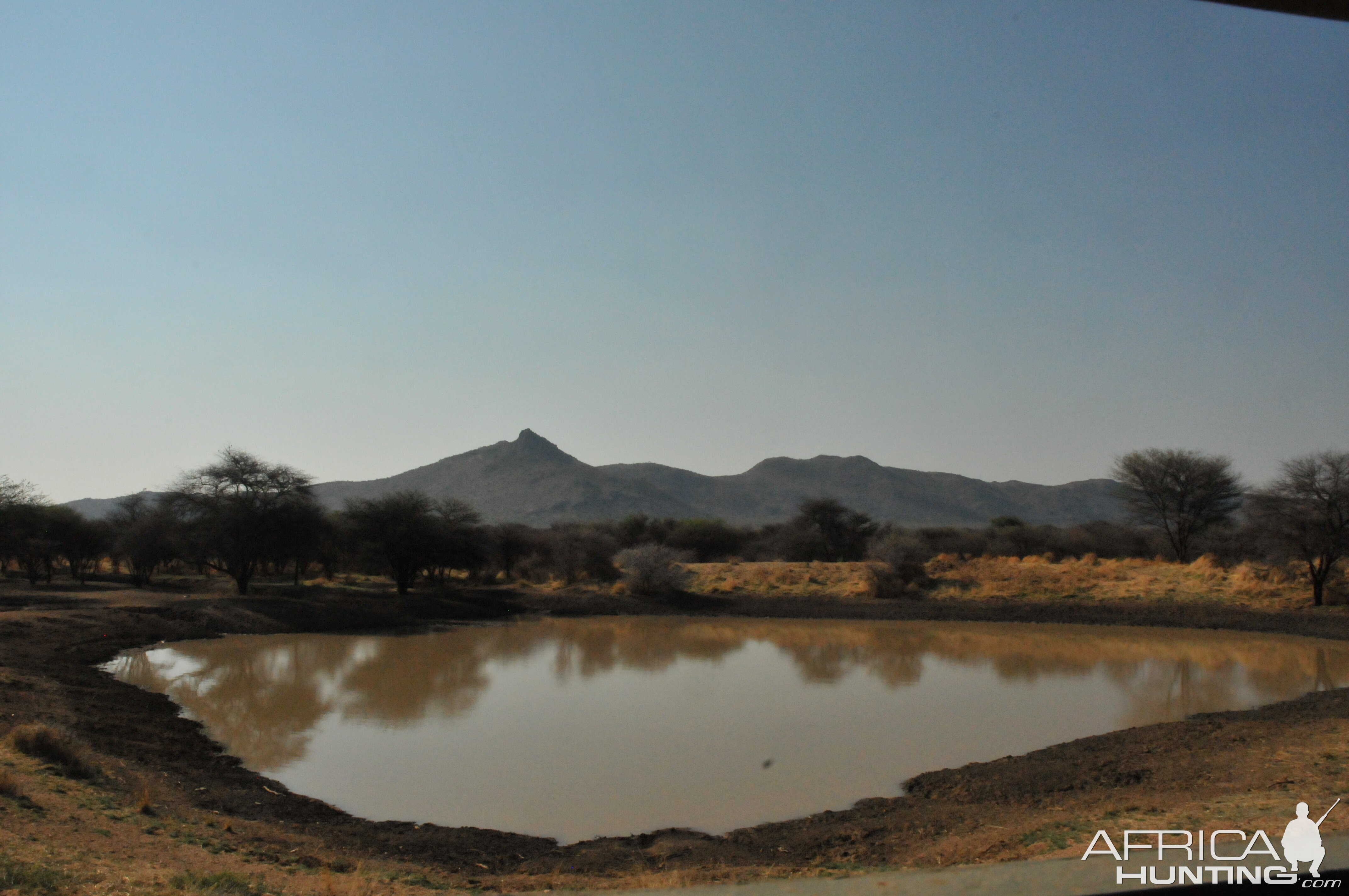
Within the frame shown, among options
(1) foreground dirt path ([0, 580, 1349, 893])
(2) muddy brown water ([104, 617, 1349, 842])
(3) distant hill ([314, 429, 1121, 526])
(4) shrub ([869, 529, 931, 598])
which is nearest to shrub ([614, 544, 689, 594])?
(4) shrub ([869, 529, 931, 598])

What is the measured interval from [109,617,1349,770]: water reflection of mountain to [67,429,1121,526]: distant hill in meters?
89.5

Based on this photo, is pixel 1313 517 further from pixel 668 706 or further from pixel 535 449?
pixel 535 449

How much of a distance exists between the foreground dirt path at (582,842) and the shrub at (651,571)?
956 inches

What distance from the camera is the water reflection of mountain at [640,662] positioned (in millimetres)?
15141

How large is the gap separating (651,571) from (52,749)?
1184 inches

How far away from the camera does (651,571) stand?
37.8m

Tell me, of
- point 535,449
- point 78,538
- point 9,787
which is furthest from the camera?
point 535,449

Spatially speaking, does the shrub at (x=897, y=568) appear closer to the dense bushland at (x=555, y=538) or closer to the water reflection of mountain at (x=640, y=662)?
the dense bushland at (x=555, y=538)

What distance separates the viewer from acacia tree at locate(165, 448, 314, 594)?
100.0ft

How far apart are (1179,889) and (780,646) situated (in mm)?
24560

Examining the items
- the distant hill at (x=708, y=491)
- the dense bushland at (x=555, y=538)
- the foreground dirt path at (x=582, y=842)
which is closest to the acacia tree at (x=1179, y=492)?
the dense bushland at (x=555, y=538)

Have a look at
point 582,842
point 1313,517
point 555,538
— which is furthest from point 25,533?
point 1313,517

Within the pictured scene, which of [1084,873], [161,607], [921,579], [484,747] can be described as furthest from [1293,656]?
[161,607]
